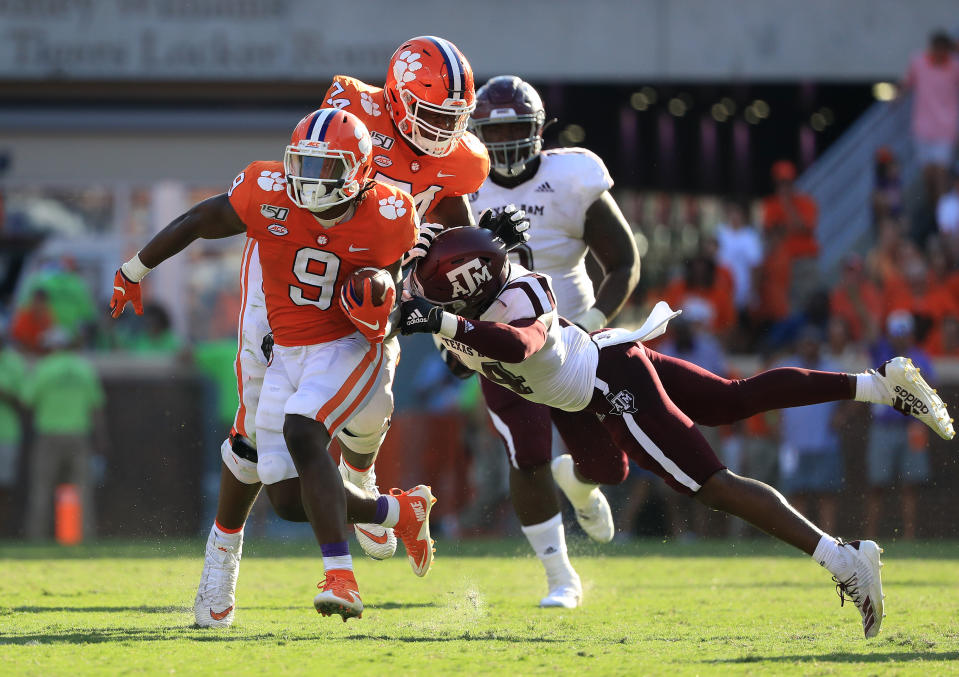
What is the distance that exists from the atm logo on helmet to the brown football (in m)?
0.34

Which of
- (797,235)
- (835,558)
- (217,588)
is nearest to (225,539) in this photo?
(217,588)

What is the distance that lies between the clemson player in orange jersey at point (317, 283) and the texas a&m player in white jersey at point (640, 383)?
9.4 inches

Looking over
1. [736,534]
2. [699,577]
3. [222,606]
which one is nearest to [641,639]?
[222,606]

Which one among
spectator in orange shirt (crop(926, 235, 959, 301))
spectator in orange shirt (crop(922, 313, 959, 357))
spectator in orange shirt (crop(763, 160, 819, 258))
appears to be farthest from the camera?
spectator in orange shirt (crop(763, 160, 819, 258))

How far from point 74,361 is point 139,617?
5573mm

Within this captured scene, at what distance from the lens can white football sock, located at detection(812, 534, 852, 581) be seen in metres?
5.25

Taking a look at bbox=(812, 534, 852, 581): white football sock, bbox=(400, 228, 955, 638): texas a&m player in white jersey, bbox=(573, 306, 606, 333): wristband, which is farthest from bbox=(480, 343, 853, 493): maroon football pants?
bbox=(812, 534, 852, 581): white football sock

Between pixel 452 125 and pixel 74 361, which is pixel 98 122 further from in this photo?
pixel 452 125

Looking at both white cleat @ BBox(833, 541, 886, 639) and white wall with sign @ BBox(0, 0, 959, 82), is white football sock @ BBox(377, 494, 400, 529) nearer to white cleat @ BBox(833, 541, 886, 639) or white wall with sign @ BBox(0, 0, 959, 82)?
white cleat @ BBox(833, 541, 886, 639)

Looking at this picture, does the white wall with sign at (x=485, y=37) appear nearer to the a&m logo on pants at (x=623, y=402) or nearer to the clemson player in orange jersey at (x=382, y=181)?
the clemson player in orange jersey at (x=382, y=181)

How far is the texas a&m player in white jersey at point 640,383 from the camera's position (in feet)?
17.2

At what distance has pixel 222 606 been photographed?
559 cm

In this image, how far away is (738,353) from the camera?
11.7 m

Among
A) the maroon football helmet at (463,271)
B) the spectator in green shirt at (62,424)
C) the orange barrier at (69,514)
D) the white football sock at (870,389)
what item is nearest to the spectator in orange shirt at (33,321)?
the spectator in green shirt at (62,424)
